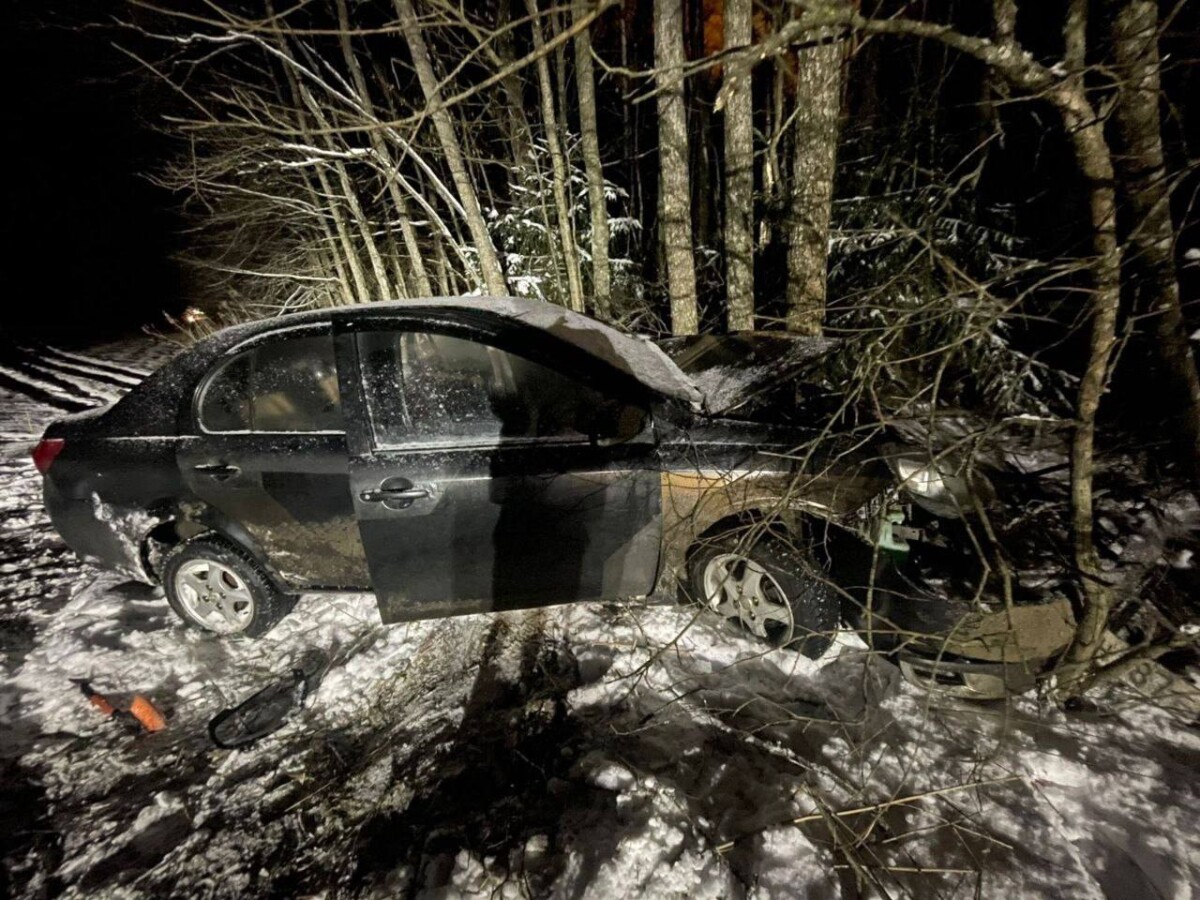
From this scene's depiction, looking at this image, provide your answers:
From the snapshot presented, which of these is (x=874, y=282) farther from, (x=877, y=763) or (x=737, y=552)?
(x=877, y=763)

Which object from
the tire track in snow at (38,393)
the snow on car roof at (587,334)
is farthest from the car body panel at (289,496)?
the tire track in snow at (38,393)

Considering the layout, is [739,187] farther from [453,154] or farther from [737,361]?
[453,154]

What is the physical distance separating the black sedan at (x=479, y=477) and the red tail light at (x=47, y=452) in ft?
0.89

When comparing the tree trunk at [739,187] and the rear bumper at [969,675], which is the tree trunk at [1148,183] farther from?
the tree trunk at [739,187]

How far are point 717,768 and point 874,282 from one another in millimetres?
5882

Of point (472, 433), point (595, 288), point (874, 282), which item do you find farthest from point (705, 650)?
point (595, 288)

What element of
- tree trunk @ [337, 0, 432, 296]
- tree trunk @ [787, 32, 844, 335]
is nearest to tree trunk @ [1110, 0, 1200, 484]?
tree trunk @ [787, 32, 844, 335]

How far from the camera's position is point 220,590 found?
9.36 feet

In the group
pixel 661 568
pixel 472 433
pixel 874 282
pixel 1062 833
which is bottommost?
pixel 1062 833

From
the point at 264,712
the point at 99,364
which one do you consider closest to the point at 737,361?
the point at 264,712

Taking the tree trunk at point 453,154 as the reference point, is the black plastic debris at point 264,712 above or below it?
below

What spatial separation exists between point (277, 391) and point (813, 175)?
15.9 feet

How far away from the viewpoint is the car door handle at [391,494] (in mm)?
2355

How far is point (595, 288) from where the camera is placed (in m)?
7.88
